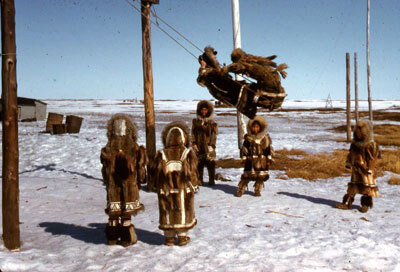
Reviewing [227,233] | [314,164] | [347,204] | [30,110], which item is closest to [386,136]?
[314,164]

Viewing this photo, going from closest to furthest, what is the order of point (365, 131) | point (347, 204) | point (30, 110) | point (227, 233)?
point (227, 233) → point (365, 131) → point (347, 204) → point (30, 110)

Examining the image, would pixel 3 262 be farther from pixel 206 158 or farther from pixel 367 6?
pixel 367 6

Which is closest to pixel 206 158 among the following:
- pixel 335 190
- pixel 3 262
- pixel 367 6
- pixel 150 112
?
pixel 150 112

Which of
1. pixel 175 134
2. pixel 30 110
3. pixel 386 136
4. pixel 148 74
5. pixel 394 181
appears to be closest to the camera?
pixel 175 134

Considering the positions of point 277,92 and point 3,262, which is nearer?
point 3,262

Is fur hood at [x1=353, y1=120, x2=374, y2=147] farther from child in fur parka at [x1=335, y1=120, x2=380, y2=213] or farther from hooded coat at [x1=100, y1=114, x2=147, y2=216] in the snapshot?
hooded coat at [x1=100, y1=114, x2=147, y2=216]

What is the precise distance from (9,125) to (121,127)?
145cm

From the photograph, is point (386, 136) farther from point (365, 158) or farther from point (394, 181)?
point (365, 158)

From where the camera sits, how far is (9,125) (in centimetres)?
440

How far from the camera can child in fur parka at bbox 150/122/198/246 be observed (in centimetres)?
457

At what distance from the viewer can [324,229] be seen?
18.3 feet

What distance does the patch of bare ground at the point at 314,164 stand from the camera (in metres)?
10.8

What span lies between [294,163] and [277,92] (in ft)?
27.0

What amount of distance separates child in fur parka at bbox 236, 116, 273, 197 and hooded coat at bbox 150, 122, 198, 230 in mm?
3167
